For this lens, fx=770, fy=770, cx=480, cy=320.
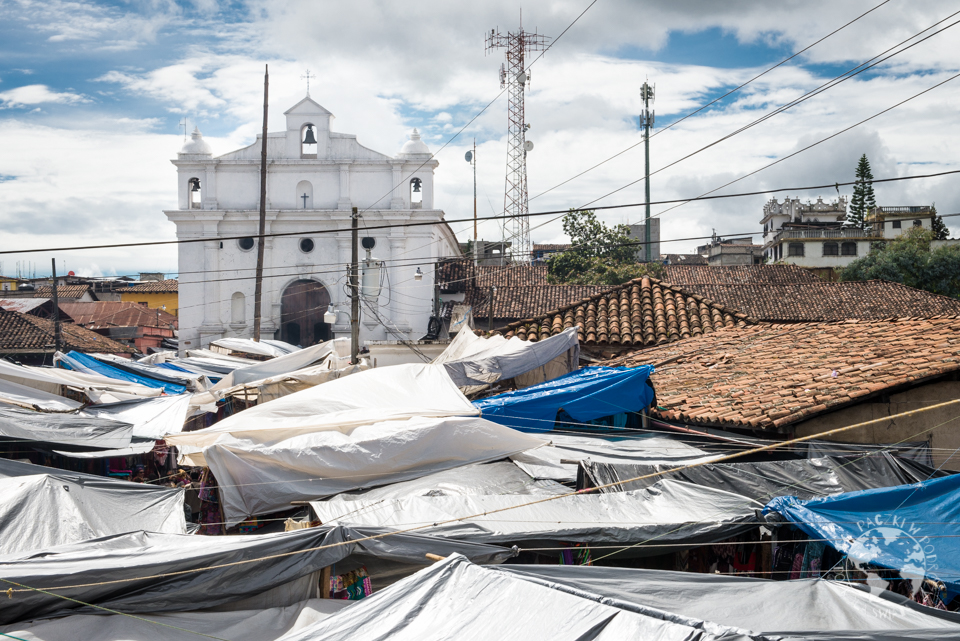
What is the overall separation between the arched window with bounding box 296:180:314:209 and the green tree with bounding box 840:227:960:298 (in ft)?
86.8

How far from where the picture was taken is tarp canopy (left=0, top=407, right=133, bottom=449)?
10352 millimetres

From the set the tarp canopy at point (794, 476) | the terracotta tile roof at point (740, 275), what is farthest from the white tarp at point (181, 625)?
the terracotta tile roof at point (740, 275)

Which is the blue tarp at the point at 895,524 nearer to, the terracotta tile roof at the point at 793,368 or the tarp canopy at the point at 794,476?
the tarp canopy at the point at 794,476

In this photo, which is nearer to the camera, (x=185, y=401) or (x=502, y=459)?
(x=502, y=459)

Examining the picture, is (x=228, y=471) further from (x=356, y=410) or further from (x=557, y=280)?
(x=557, y=280)

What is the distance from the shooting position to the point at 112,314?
142ft

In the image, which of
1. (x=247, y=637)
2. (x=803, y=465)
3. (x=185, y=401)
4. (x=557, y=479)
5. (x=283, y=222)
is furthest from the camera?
(x=283, y=222)

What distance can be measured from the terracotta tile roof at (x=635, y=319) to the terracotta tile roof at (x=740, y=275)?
1957 centimetres

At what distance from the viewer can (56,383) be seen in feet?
49.8

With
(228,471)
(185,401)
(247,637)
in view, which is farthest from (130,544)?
(185,401)

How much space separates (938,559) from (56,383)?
15160 mm

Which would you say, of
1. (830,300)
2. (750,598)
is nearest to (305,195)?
(830,300)

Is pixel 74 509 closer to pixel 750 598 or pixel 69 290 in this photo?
pixel 750 598

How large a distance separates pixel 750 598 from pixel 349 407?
681cm
